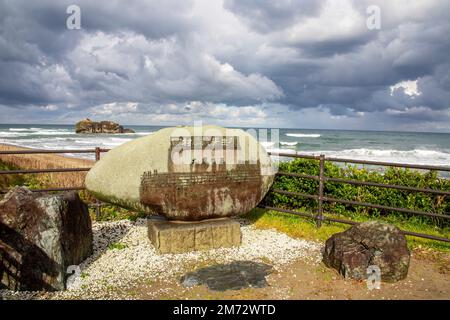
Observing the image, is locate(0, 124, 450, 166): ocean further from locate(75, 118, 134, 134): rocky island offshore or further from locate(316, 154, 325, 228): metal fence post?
locate(316, 154, 325, 228): metal fence post

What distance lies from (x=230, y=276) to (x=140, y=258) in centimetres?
145

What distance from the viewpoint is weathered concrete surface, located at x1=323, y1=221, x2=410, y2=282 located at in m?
4.50

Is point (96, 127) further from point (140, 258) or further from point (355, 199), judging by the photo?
point (140, 258)

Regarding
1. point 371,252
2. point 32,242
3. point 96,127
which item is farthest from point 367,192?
point 96,127

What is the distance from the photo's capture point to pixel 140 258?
17.2 ft

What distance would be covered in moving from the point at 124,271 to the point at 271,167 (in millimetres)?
2987

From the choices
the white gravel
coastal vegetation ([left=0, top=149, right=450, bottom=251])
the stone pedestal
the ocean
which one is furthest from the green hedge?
the ocean

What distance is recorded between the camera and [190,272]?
4793 millimetres

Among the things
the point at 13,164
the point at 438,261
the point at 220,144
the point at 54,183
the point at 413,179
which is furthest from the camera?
the point at 13,164

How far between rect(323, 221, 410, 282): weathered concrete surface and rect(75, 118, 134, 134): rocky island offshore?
67393 millimetres

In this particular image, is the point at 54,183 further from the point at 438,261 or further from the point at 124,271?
the point at 438,261

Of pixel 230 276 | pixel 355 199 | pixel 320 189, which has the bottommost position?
pixel 230 276

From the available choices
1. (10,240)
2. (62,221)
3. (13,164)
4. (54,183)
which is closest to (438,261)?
(62,221)

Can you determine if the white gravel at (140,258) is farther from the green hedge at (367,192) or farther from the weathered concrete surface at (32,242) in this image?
the green hedge at (367,192)
